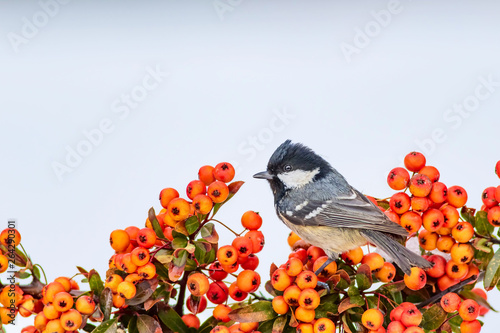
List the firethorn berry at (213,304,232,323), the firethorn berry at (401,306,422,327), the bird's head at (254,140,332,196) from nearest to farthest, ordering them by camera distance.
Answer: the firethorn berry at (401,306,422,327), the firethorn berry at (213,304,232,323), the bird's head at (254,140,332,196)

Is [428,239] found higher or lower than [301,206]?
lower

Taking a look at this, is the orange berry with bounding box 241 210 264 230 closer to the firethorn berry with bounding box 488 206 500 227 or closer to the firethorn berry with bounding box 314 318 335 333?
the firethorn berry with bounding box 314 318 335 333

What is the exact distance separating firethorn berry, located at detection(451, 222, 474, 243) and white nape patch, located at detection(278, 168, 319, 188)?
0.35 metres

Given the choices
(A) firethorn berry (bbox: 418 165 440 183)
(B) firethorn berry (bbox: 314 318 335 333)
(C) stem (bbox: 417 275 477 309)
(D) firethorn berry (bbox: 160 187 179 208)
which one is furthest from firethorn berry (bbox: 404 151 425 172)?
(D) firethorn berry (bbox: 160 187 179 208)

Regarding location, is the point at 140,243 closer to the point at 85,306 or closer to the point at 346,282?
the point at 85,306

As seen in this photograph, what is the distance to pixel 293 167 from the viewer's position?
110 cm

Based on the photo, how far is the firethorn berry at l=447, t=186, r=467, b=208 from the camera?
869 mm

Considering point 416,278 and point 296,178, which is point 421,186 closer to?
point 416,278

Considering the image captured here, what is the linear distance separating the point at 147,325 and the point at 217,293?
0.46 feet

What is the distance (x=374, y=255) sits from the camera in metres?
0.90

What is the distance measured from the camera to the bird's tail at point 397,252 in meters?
0.87

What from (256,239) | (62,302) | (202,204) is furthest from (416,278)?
(62,302)

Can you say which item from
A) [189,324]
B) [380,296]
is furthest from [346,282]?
[189,324]

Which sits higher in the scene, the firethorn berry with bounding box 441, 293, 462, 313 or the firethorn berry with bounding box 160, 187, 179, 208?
the firethorn berry with bounding box 160, 187, 179, 208
